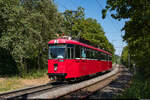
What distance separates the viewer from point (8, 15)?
1589 centimetres

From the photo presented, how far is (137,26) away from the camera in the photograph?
8.33m

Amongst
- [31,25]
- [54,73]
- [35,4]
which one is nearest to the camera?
[54,73]

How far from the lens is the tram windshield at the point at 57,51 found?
12.4 metres

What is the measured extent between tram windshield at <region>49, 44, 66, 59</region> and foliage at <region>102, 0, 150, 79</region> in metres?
3.96

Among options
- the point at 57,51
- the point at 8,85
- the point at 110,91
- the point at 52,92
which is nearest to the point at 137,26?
the point at 110,91

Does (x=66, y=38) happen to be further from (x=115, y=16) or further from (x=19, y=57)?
(x=19, y=57)

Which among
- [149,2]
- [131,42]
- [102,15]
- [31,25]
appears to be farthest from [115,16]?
[31,25]

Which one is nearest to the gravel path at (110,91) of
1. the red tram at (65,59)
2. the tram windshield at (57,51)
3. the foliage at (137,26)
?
the foliage at (137,26)

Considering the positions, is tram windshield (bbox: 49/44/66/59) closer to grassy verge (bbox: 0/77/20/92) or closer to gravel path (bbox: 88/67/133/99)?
grassy verge (bbox: 0/77/20/92)

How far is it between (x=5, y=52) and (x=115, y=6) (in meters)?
13.4

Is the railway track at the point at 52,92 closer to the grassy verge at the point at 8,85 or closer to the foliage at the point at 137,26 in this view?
the grassy verge at the point at 8,85

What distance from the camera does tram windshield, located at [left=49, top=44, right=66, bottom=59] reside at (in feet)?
40.5

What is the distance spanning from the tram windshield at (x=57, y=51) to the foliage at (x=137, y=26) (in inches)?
156

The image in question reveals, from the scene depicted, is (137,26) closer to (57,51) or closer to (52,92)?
(52,92)
